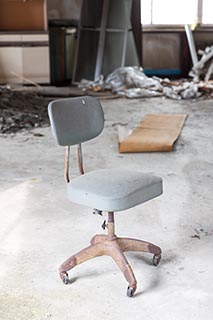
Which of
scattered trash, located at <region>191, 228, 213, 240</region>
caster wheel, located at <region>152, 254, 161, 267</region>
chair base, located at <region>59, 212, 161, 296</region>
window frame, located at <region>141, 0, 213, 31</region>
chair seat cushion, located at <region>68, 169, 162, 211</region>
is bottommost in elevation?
scattered trash, located at <region>191, 228, 213, 240</region>

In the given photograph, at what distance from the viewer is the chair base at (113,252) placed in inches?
92.6

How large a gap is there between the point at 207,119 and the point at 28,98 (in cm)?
242

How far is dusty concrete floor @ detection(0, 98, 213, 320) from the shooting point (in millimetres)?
2240

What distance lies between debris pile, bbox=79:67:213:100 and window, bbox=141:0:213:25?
1.89 m

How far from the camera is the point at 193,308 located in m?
2.20


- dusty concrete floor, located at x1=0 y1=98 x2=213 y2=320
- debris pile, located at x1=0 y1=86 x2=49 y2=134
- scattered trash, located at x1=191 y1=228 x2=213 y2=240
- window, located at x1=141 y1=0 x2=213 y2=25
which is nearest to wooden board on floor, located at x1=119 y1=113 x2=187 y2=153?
dusty concrete floor, located at x1=0 y1=98 x2=213 y2=320

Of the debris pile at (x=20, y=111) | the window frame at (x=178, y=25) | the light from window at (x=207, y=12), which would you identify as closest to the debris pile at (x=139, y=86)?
the debris pile at (x=20, y=111)

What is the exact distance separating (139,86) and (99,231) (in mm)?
5429

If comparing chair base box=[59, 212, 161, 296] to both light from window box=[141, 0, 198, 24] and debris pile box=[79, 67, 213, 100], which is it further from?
light from window box=[141, 0, 198, 24]

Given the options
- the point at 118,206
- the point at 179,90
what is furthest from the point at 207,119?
the point at 118,206

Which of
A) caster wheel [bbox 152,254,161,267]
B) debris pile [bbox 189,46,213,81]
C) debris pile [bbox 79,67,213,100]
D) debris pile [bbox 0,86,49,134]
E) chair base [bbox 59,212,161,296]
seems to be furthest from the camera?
debris pile [bbox 189,46,213,81]

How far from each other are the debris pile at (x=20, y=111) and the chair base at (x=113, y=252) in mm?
3282

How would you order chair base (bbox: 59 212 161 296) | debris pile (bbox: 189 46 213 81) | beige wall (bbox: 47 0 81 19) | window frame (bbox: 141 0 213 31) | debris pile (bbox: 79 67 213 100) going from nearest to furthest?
chair base (bbox: 59 212 161 296), debris pile (bbox: 79 67 213 100), debris pile (bbox: 189 46 213 81), beige wall (bbox: 47 0 81 19), window frame (bbox: 141 0 213 31)

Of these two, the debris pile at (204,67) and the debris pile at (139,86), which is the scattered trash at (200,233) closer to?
the debris pile at (139,86)
